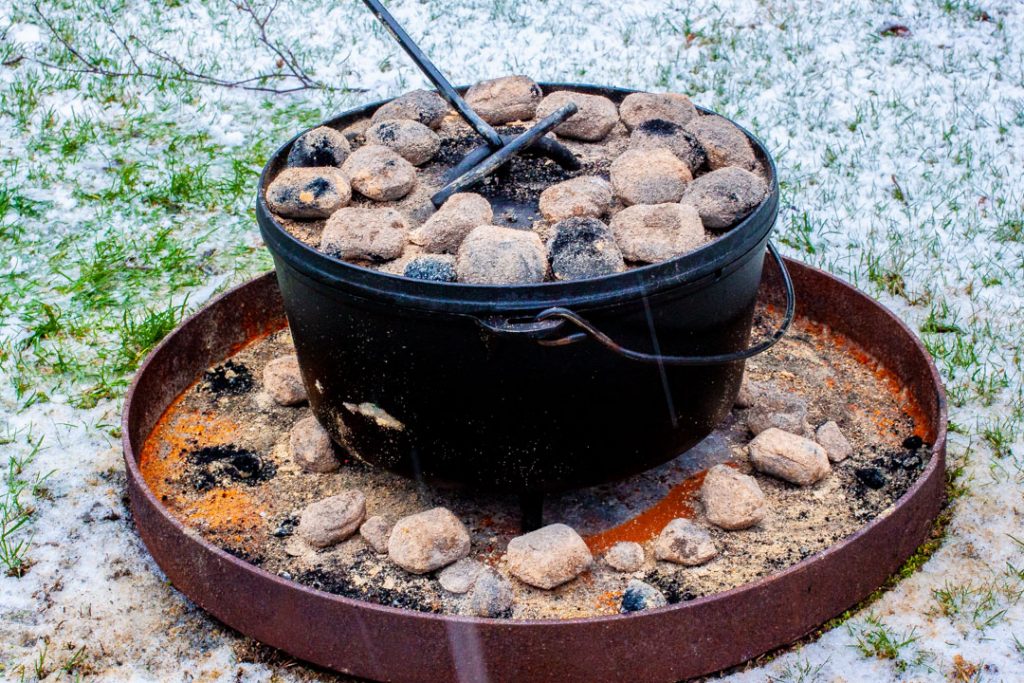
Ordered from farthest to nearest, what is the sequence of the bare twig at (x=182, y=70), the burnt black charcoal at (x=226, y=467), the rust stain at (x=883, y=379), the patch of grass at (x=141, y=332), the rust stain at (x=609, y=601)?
the bare twig at (x=182, y=70) → the patch of grass at (x=141, y=332) → the rust stain at (x=883, y=379) → the burnt black charcoal at (x=226, y=467) → the rust stain at (x=609, y=601)

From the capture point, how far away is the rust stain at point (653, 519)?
2291 mm

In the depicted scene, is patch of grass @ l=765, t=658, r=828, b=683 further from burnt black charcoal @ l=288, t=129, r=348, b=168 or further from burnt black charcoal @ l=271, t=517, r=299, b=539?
burnt black charcoal @ l=288, t=129, r=348, b=168

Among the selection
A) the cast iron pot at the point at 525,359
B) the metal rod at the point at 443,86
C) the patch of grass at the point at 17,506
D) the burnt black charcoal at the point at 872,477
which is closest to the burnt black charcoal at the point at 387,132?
the metal rod at the point at 443,86

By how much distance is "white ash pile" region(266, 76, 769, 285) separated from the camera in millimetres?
1927

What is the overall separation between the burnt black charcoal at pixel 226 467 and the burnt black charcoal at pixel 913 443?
5.12 feet

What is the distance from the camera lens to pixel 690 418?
217cm

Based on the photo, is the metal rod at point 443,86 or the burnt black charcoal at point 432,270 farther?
the metal rod at point 443,86

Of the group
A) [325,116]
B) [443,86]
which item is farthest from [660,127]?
[325,116]

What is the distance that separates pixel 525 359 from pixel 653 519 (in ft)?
2.18

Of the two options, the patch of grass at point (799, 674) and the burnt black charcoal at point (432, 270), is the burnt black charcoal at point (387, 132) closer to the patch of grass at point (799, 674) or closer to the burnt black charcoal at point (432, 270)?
the burnt black charcoal at point (432, 270)

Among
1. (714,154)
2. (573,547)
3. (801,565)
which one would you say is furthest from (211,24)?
(801,565)

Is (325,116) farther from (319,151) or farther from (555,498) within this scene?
(555,498)

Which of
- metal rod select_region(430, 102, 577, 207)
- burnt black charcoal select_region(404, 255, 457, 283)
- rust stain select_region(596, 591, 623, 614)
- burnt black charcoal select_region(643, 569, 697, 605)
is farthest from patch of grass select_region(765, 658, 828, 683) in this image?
metal rod select_region(430, 102, 577, 207)

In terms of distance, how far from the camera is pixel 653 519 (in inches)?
93.0
